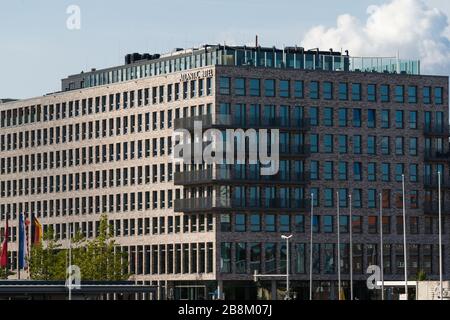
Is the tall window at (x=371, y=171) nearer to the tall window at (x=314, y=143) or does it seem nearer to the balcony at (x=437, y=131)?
the tall window at (x=314, y=143)

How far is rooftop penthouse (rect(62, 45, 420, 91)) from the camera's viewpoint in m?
151

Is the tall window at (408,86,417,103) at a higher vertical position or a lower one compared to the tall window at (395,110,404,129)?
higher

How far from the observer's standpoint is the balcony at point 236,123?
14588cm

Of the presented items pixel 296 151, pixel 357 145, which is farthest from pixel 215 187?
pixel 357 145

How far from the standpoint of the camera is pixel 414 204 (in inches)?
6166

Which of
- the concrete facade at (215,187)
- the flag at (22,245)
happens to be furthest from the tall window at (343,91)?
the flag at (22,245)

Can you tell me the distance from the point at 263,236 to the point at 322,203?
7.87 metres

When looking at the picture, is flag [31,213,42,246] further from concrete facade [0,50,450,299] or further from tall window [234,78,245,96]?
tall window [234,78,245,96]

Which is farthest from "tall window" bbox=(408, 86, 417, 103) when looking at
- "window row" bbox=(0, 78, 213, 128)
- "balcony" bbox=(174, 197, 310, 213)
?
"window row" bbox=(0, 78, 213, 128)

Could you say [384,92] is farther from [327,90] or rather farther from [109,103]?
[109,103]

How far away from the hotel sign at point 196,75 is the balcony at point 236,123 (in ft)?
13.8

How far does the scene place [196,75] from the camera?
14888 centimetres

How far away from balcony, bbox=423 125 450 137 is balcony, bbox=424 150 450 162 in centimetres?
190

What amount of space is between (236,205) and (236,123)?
27.7ft
